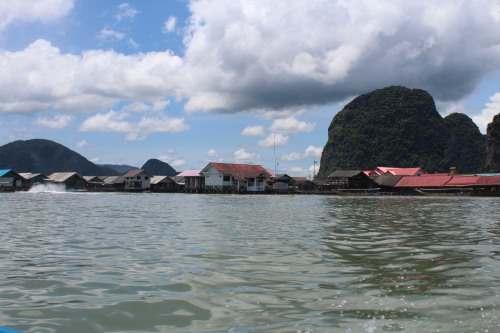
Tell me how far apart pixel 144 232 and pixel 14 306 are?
7.58 metres

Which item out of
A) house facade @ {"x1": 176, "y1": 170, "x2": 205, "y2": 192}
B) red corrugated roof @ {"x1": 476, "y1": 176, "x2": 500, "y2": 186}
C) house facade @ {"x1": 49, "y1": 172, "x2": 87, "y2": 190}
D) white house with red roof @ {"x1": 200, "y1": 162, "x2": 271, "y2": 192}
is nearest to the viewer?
red corrugated roof @ {"x1": 476, "y1": 176, "x2": 500, "y2": 186}

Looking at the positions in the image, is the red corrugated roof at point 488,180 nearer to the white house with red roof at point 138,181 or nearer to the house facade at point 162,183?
the house facade at point 162,183

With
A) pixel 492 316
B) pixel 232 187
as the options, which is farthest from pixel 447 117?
pixel 492 316

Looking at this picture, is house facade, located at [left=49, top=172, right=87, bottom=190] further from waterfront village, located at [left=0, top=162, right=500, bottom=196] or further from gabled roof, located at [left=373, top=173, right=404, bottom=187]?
gabled roof, located at [left=373, top=173, right=404, bottom=187]

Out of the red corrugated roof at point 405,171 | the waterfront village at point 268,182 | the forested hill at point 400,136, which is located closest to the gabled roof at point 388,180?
the waterfront village at point 268,182

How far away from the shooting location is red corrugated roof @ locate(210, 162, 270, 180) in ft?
228

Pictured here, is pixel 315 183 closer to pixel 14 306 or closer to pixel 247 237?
pixel 247 237

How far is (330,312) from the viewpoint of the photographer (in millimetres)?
4316

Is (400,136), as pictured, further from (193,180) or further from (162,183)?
(162,183)

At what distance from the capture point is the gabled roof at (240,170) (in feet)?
228

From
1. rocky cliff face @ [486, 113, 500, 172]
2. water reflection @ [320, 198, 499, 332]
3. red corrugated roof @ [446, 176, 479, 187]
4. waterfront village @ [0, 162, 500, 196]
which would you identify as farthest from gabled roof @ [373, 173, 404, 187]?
water reflection @ [320, 198, 499, 332]

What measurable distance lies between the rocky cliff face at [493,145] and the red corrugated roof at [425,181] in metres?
18.0

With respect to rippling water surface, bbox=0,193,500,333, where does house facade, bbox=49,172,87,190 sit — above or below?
above

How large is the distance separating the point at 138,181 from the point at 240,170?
24.3m
